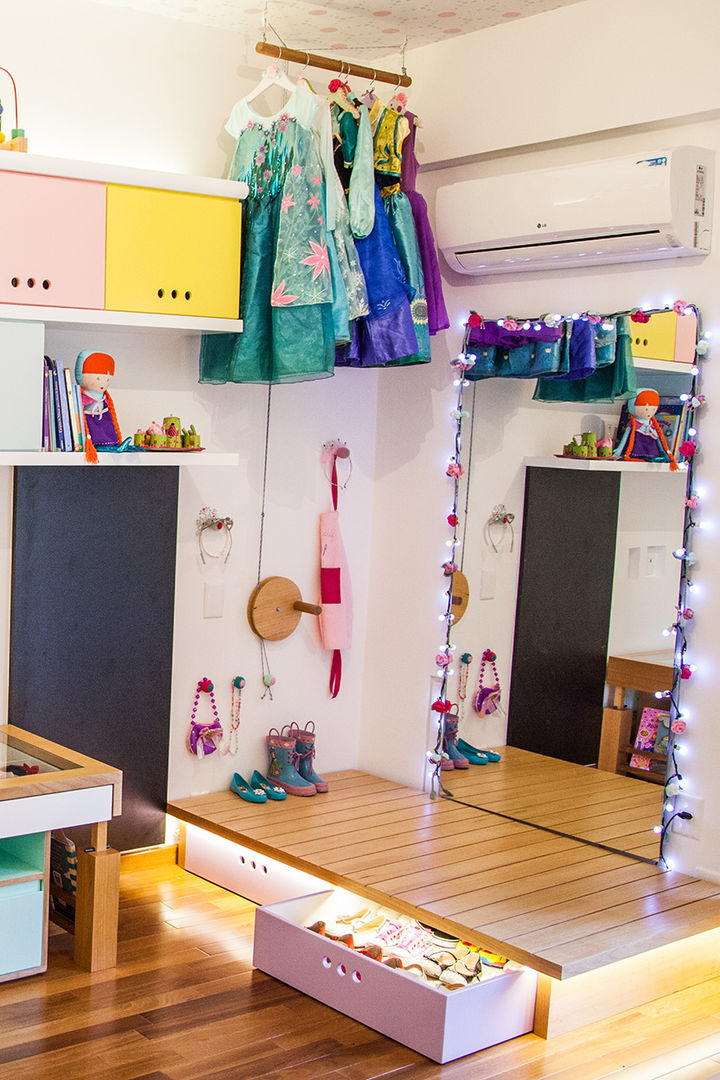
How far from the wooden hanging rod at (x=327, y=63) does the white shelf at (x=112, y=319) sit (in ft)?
2.70

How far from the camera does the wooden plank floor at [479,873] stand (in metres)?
2.90

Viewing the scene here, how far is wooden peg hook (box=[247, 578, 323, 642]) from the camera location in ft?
12.9

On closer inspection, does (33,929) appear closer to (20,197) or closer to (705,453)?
(20,197)

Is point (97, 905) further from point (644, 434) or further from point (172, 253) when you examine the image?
point (644, 434)

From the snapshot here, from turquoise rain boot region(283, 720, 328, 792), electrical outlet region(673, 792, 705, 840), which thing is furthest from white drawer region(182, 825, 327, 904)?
electrical outlet region(673, 792, 705, 840)

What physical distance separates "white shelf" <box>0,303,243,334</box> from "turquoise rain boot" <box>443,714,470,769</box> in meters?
1.47

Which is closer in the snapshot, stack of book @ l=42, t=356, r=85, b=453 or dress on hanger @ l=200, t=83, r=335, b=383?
stack of book @ l=42, t=356, r=85, b=453

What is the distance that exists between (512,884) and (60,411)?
1.73 metres

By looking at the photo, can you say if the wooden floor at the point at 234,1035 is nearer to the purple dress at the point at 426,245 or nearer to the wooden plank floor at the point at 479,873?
the wooden plank floor at the point at 479,873

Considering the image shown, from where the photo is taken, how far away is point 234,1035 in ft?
9.02

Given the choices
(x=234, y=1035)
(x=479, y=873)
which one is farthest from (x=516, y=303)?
(x=234, y=1035)

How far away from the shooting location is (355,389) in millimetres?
4168

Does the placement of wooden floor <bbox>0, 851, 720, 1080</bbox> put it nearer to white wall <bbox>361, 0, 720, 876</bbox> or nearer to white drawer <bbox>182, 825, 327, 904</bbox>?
white drawer <bbox>182, 825, 327, 904</bbox>

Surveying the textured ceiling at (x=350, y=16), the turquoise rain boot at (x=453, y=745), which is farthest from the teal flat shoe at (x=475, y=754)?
the textured ceiling at (x=350, y=16)
